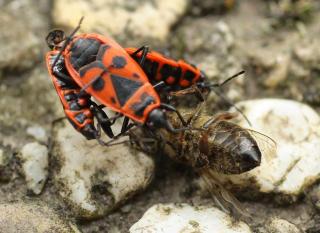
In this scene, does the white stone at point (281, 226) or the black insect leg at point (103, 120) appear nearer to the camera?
the white stone at point (281, 226)

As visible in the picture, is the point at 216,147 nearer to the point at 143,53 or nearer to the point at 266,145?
the point at 266,145

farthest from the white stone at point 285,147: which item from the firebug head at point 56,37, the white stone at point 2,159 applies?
the white stone at point 2,159

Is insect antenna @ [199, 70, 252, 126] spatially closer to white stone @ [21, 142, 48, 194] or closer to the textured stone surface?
white stone @ [21, 142, 48, 194]

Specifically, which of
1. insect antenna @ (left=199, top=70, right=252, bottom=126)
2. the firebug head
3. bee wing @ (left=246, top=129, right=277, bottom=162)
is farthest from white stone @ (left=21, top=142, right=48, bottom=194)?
bee wing @ (left=246, top=129, right=277, bottom=162)

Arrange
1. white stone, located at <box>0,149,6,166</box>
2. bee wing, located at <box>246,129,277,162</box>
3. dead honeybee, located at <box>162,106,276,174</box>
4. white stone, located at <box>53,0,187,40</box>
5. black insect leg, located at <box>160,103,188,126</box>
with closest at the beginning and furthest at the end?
dead honeybee, located at <box>162,106,276,174</box>
black insect leg, located at <box>160,103,188,126</box>
bee wing, located at <box>246,129,277,162</box>
white stone, located at <box>0,149,6,166</box>
white stone, located at <box>53,0,187,40</box>

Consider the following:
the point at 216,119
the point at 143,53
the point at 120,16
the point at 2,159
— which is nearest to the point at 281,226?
the point at 216,119

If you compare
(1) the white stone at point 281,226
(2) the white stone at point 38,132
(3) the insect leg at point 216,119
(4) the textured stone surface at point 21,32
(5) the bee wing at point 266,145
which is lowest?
(1) the white stone at point 281,226

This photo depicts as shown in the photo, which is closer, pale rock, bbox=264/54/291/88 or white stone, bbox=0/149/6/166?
white stone, bbox=0/149/6/166

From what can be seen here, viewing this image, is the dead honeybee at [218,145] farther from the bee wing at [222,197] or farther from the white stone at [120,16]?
the white stone at [120,16]
